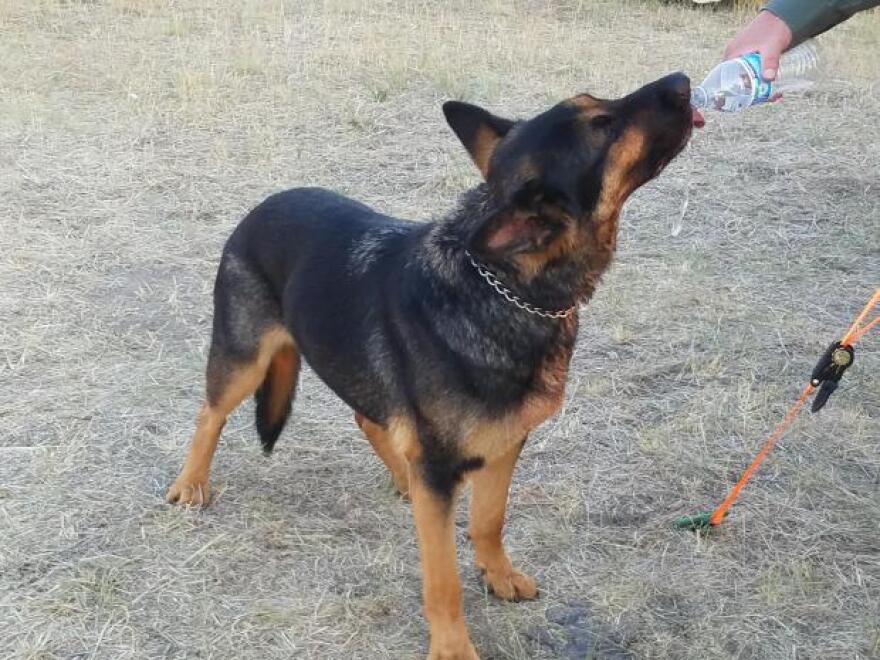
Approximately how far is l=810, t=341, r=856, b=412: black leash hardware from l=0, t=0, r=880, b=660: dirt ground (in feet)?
2.23

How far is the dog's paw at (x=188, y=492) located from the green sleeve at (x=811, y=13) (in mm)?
3134

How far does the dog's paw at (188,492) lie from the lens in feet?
14.1

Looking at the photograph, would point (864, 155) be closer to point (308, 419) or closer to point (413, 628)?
point (308, 419)

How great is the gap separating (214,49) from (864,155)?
6.72m

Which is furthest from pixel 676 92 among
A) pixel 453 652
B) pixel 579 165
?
pixel 453 652

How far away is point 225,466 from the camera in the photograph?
4.62m

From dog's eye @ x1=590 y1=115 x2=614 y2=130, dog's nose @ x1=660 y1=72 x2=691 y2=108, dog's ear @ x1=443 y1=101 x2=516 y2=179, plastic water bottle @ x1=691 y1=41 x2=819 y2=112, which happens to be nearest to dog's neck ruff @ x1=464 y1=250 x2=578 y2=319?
dog's ear @ x1=443 y1=101 x2=516 y2=179

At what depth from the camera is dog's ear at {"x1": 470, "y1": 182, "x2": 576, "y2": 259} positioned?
2836mm

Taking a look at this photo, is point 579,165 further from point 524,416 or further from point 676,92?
point 524,416

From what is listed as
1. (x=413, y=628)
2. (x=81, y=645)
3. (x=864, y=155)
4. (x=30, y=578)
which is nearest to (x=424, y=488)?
(x=413, y=628)

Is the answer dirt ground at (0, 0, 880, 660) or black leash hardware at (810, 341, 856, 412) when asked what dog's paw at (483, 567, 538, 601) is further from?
black leash hardware at (810, 341, 856, 412)

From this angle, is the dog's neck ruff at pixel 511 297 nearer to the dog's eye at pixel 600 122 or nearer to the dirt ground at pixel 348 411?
the dog's eye at pixel 600 122

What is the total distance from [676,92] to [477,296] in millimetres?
907

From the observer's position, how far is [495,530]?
3.76m
